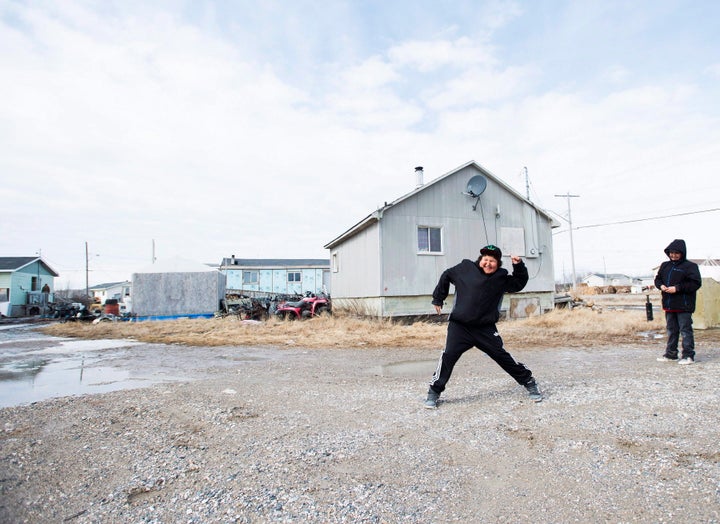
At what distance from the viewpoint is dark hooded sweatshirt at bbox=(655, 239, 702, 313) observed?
586cm

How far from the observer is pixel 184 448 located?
308 centimetres

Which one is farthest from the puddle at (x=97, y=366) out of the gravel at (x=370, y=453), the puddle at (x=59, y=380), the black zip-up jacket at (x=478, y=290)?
the black zip-up jacket at (x=478, y=290)

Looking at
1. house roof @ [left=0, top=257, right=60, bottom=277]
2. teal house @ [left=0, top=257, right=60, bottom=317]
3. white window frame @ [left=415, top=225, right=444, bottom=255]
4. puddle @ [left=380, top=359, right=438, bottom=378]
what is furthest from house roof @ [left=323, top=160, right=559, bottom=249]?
house roof @ [left=0, top=257, right=60, bottom=277]

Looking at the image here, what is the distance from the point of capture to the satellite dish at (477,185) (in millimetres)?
14859

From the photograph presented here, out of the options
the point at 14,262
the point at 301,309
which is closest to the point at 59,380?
the point at 301,309

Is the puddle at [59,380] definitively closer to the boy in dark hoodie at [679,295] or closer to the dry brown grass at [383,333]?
the dry brown grass at [383,333]

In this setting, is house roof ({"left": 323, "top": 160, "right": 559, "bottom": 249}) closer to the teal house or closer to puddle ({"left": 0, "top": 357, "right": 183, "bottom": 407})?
puddle ({"left": 0, "top": 357, "right": 183, "bottom": 407})

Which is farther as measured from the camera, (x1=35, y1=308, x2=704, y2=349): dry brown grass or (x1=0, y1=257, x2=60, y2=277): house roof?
(x1=0, y1=257, x2=60, y2=277): house roof

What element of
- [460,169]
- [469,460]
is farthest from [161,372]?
[460,169]

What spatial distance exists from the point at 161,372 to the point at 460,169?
12027 millimetres

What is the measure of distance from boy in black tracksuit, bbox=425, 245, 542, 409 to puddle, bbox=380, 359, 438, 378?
5.27 ft

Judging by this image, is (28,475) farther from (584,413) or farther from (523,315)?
(523,315)

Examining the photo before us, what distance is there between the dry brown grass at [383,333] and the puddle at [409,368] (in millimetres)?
2105

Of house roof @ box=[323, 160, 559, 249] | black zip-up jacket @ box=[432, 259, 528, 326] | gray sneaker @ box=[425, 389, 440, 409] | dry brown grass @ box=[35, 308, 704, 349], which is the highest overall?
house roof @ box=[323, 160, 559, 249]
